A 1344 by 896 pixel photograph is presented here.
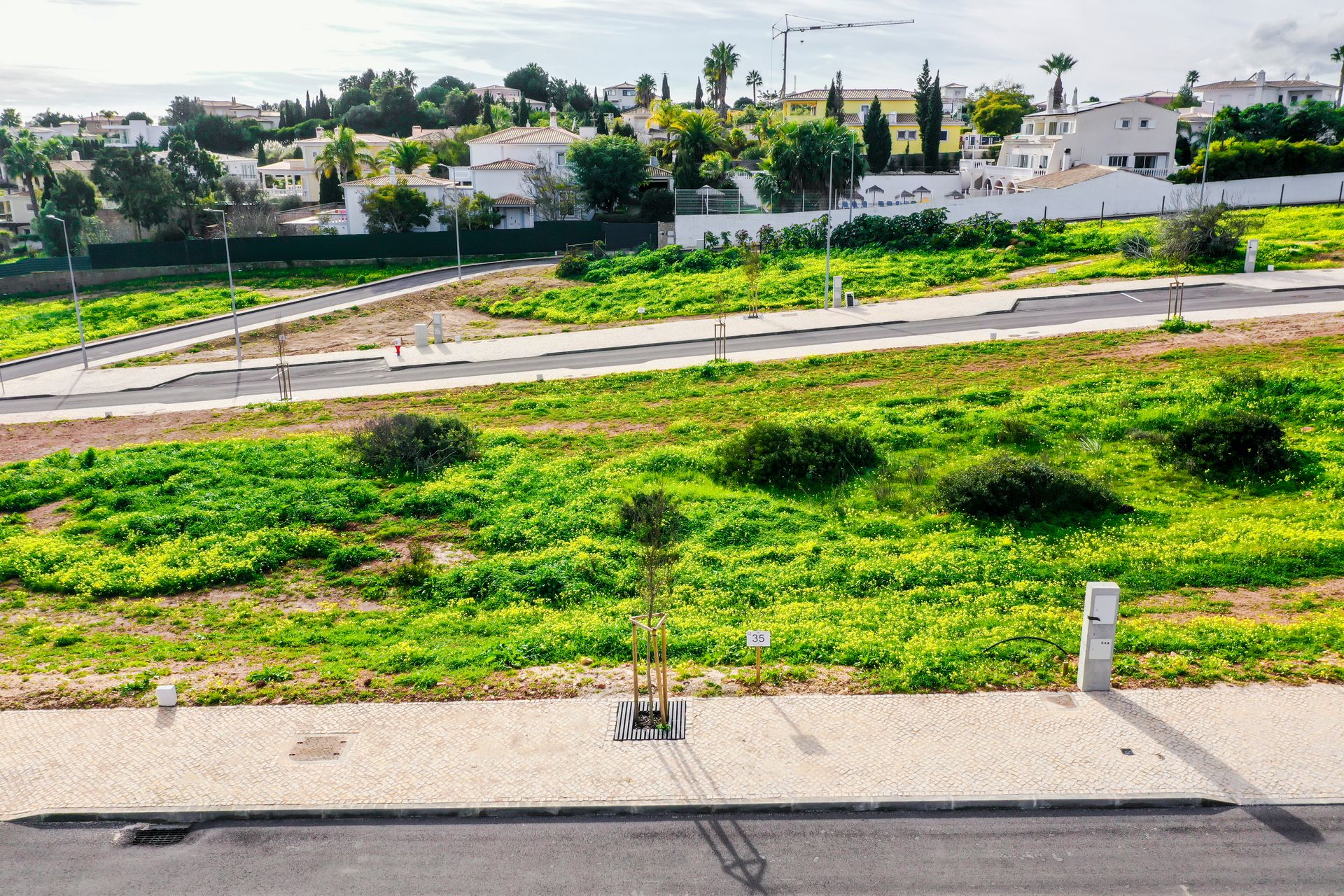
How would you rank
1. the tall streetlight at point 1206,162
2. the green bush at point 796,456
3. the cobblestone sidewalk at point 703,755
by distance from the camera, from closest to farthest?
the cobblestone sidewalk at point 703,755 < the green bush at point 796,456 < the tall streetlight at point 1206,162

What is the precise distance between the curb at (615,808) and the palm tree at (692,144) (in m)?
57.6

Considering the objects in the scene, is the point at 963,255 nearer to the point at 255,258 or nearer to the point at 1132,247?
the point at 1132,247

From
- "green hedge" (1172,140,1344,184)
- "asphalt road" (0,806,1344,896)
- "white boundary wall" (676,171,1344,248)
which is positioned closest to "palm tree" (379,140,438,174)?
"white boundary wall" (676,171,1344,248)

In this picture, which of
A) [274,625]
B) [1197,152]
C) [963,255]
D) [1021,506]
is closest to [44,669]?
[274,625]

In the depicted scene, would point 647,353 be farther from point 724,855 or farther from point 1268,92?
point 1268,92

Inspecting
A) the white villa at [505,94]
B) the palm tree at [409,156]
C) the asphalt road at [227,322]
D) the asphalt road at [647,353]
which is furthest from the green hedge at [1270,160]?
the white villa at [505,94]

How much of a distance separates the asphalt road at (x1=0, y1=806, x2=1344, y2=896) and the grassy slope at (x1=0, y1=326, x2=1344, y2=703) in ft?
9.12

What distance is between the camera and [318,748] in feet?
39.8

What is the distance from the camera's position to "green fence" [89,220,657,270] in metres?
65.2

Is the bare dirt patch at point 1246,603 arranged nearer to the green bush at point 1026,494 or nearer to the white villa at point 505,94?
the green bush at point 1026,494

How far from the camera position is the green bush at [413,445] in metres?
23.4

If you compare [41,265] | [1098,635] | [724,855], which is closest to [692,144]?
[41,265]

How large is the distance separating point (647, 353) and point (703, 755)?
26.4 m

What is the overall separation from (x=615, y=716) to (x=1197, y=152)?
204 feet
